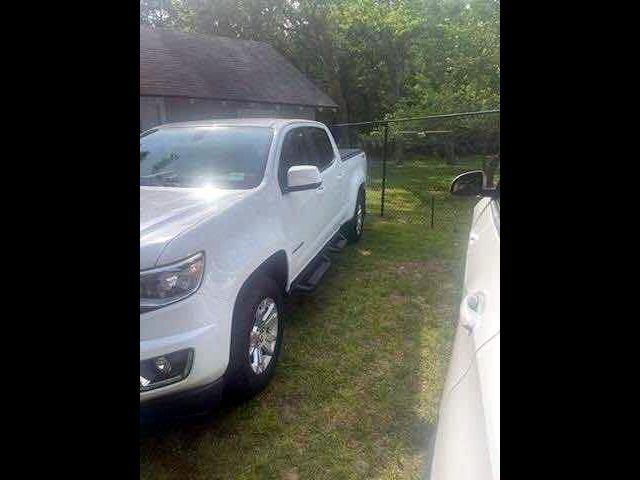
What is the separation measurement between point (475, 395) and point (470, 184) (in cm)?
185

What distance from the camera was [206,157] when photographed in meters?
3.25

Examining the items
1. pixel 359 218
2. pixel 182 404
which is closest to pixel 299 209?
pixel 182 404

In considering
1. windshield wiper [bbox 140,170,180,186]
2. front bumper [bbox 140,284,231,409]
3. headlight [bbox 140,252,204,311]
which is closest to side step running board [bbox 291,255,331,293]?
windshield wiper [bbox 140,170,180,186]

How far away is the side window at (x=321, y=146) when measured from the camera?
4421mm

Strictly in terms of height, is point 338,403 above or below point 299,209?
below

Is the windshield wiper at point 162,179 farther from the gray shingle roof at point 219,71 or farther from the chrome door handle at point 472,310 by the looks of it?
the gray shingle roof at point 219,71

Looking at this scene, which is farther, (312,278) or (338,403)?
(312,278)

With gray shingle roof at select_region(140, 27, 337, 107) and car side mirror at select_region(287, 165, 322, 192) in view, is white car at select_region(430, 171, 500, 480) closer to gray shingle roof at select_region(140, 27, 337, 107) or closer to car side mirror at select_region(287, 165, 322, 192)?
car side mirror at select_region(287, 165, 322, 192)

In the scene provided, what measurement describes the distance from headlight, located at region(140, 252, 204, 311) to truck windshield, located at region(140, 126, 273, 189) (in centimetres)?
97

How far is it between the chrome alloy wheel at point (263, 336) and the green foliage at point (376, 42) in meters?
2.64

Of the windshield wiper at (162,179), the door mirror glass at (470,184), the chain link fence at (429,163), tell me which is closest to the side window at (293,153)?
the windshield wiper at (162,179)

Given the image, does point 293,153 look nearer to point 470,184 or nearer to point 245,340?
point 470,184
